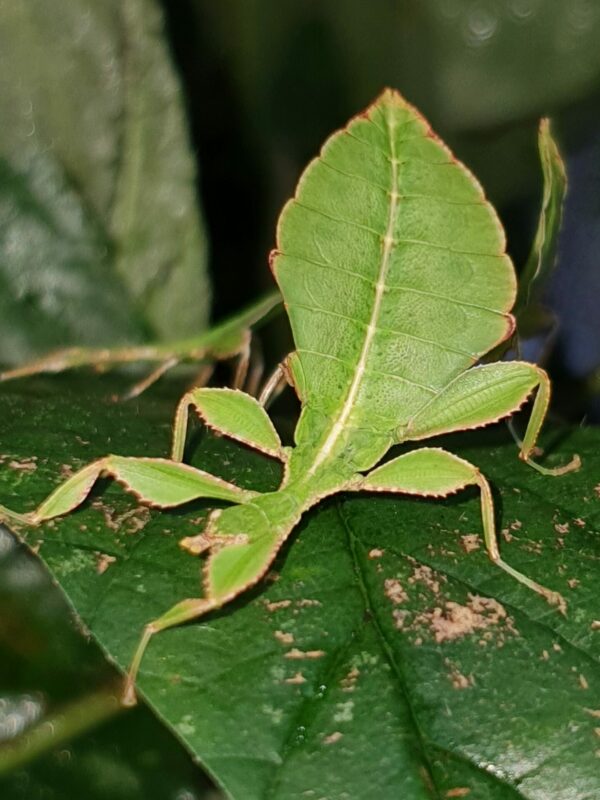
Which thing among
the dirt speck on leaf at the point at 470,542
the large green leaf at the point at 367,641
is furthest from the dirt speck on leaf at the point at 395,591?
the dirt speck on leaf at the point at 470,542

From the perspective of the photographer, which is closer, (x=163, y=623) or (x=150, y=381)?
(x=163, y=623)

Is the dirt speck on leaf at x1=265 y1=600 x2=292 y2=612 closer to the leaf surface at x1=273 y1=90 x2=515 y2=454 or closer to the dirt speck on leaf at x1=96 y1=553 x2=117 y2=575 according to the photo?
the dirt speck on leaf at x1=96 y1=553 x2=117 y2=575

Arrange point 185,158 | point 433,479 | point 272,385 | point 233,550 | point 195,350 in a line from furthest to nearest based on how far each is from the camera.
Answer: point 185,158, point 195,350, point 272,385, point 433,479, point 233,550

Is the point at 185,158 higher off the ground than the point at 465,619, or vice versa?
the point at 185,158

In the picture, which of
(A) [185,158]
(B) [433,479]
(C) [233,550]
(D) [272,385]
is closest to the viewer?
(C) [233,550]

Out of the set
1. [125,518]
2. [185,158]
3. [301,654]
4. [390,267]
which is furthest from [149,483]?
[185,158]

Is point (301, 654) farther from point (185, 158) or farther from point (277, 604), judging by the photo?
point (185, 158)

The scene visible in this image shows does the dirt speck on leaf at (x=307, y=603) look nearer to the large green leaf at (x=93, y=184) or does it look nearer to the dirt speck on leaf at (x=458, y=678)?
the dirt speck on leaf at (x=458, y=678)

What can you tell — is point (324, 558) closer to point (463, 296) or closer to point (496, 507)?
point (496, 507)
